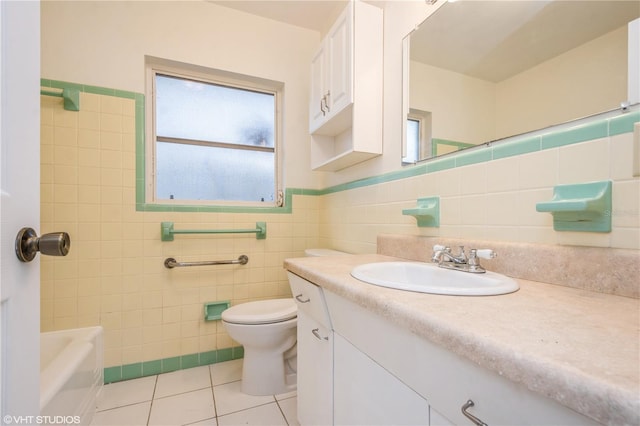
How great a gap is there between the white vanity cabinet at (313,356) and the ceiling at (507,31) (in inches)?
40.4

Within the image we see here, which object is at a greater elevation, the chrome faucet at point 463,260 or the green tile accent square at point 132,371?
the chrome faucet at point 463,260

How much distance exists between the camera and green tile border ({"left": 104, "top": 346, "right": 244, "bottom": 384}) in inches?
65.6

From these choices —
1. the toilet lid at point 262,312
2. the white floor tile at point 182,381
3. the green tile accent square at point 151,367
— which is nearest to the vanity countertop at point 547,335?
the toilet lid at point 262,312

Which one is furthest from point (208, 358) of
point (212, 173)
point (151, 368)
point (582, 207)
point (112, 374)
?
point (582, 207)

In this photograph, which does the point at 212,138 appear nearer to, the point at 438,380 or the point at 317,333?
the point at 317,333

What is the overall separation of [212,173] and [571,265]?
1983 millimetres

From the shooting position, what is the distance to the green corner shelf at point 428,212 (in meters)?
1.14

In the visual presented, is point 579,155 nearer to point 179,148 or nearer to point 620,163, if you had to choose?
point 620,163

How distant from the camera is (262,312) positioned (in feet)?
5.33

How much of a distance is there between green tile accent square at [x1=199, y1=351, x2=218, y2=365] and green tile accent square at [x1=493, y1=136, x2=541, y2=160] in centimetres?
201

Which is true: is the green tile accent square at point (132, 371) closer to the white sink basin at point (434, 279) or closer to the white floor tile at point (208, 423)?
the white floor tile at point (208, 423)

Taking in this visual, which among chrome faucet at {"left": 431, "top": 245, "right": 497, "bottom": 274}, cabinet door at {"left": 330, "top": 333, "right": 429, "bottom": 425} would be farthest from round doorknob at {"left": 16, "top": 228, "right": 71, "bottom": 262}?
chrome faucet at {"left": 431, "top": 245, "right": 497, "bottom": 274}

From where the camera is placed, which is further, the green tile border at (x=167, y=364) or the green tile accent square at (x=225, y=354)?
the green tile accent square at (x=225, y=354)

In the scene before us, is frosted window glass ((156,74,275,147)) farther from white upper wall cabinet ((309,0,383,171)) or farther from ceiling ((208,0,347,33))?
white upper wall cabinet ((309,0,383,171))
